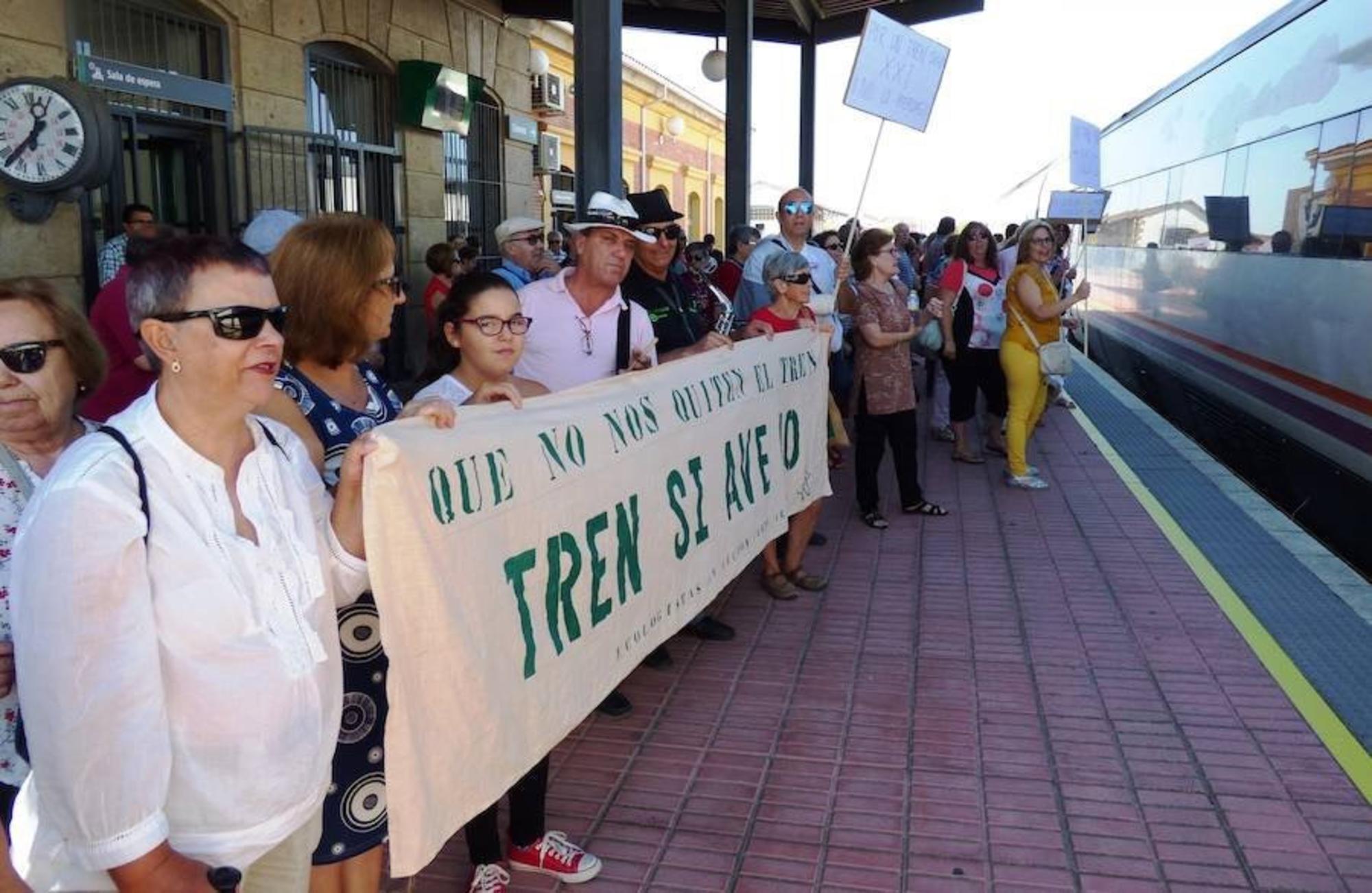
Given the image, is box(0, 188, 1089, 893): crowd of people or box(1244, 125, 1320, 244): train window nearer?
box(0, 188, 1089, 893): crowd of people

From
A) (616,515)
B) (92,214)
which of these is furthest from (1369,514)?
(92,214)

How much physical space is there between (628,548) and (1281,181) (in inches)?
341

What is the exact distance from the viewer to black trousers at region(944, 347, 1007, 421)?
837cm

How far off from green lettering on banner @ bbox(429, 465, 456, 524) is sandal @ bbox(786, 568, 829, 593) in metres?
3.53

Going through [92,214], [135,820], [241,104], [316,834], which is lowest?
[316,834]

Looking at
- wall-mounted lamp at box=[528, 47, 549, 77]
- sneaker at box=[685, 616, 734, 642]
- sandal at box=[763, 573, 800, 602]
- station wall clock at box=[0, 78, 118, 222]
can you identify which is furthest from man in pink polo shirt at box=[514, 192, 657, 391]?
wall-mounted lamp at box=[528, 47, 549, 77]

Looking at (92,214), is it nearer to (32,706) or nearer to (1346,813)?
(32,706)

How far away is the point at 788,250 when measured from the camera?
244 inches

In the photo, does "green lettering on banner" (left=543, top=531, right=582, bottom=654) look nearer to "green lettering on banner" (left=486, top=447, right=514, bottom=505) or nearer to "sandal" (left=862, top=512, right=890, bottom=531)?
"green lettering on banner" (left=486, top=447, right=514, bottom=505)

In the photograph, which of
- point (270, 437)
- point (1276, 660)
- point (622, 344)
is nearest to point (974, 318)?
point (1276, 660)

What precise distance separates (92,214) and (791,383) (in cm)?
514

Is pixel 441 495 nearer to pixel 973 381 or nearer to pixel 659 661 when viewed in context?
pixel 659 661

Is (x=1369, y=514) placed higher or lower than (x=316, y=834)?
lower

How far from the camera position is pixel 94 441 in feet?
5.45
